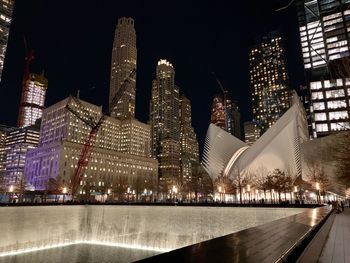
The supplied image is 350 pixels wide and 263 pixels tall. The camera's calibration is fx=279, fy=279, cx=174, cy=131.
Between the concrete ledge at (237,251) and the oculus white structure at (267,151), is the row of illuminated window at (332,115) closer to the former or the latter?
the oculus white structure at (267,151)

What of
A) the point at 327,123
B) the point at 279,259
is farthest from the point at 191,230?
the point at 327,123

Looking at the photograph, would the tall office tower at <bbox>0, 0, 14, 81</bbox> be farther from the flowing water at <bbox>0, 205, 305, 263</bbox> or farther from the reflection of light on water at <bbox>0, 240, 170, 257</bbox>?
the reflection of light on water at <bbox>0, 240, 170, 257</bbox>

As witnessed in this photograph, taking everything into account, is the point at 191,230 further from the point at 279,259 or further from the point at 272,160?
the point at 272,160

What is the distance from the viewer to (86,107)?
139m

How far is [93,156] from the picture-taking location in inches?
4995

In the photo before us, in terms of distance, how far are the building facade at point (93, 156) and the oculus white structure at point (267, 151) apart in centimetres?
3523

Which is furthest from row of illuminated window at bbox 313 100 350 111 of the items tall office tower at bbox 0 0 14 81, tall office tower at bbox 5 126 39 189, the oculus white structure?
tall office tower at bbox 5 126 39 189

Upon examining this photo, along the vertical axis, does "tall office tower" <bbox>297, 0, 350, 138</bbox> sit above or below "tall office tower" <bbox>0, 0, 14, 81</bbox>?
below

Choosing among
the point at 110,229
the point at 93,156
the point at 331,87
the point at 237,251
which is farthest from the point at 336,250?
the point at 93,156

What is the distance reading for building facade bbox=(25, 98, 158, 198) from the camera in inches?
4469

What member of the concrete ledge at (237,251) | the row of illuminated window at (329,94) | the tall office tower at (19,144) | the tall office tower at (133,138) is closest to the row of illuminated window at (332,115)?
the row of illuminated window at (329,94)

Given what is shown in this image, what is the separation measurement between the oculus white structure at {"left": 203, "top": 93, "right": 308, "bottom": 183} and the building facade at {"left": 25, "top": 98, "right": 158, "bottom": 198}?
35.2 m

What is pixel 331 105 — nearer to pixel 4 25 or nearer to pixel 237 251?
pixel 237 251

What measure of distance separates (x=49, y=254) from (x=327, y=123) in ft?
289
